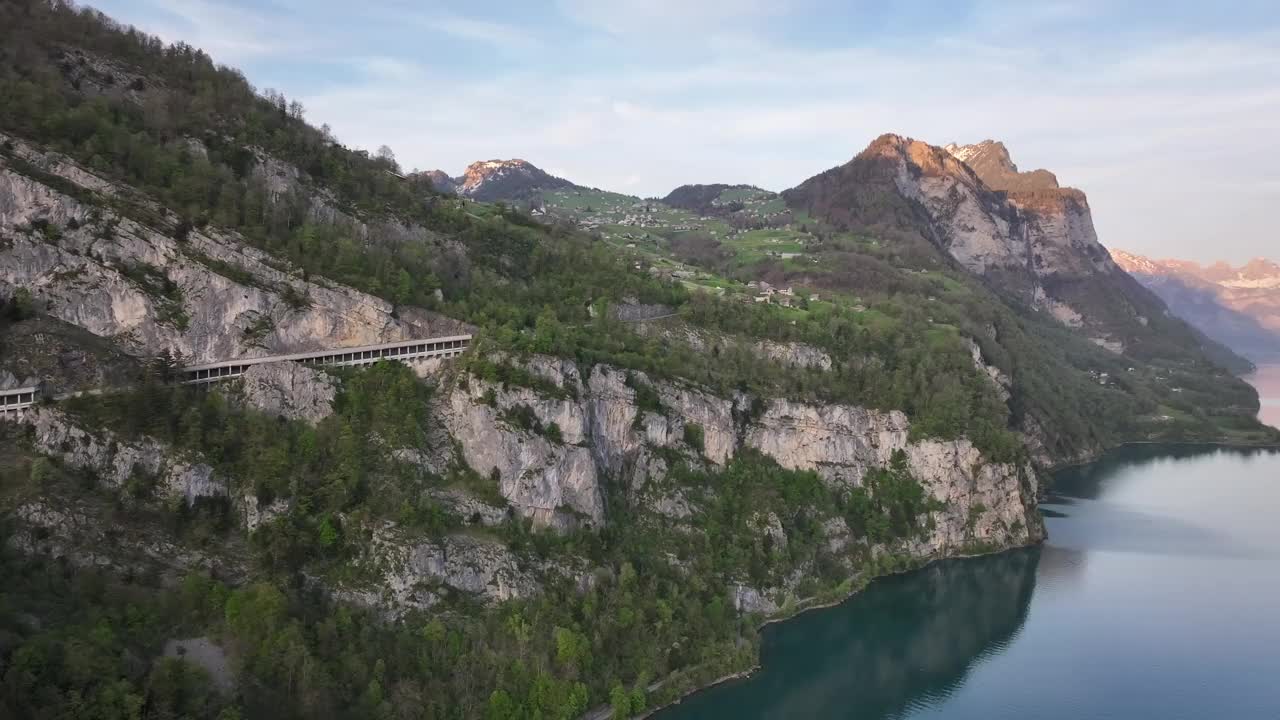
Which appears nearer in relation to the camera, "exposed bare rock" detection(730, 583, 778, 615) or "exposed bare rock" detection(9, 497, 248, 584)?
"exposed bare rock" detection(9, 497, 248, 584)

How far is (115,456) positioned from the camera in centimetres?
4916

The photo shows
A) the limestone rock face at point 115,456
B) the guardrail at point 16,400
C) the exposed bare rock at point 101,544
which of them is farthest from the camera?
the guardrail at point 16,400

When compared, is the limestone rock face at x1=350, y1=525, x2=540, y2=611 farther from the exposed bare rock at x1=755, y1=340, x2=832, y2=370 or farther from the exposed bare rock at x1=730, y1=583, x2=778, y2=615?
the exposed bare rock at x1=755, y1=340, x2=832, y2=370

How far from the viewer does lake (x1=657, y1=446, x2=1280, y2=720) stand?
57.6 m

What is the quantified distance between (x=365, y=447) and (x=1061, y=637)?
168 ft

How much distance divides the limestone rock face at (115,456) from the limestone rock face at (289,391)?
→ 622cm

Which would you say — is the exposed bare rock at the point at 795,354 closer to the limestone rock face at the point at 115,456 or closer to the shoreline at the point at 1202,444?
the limestone rock face at the point at 115,456

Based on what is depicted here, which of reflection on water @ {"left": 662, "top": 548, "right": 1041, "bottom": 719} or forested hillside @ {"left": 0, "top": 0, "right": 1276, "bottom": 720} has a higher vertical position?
forested hillside @ {"left": 0, "top": 0, "right": 1276, "bottom": 720}

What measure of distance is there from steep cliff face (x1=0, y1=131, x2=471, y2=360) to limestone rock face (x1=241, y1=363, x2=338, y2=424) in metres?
3.17

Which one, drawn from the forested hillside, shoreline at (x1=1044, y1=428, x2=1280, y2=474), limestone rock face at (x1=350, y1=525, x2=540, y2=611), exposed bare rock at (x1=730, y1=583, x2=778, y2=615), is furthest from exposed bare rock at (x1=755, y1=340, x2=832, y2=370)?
shoreline at (x1=1044, y1=428, x2=1280, y2=474)

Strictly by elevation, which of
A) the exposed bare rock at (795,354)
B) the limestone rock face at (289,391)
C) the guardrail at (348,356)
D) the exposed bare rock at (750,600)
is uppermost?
the exposed bare rock at (795,354)

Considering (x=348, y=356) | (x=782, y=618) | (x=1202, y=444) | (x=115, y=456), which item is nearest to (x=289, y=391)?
(x=348, y=356)

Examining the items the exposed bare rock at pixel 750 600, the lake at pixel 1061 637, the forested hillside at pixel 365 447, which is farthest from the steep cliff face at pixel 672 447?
the exposed bare rock at pixel 750 600

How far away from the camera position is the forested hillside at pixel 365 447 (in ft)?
147
